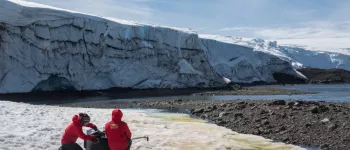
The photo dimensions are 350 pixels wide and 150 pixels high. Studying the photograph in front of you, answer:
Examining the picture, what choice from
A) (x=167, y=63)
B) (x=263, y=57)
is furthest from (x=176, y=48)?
(x=263, y=57)

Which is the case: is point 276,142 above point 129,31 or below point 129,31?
below

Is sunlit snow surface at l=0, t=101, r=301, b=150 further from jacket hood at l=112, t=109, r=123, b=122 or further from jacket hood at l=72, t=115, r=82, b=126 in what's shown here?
jacket hood at l=112, t=109, r=123, b=122

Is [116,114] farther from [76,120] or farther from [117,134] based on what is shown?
[76,120]

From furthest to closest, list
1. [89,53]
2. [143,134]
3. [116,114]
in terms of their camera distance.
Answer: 1. [89,53]
2. [143,134]
3. [116,114]

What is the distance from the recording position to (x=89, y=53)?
46281mm

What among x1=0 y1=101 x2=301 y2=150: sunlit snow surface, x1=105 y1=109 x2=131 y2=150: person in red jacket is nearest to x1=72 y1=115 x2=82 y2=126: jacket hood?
x1=105 y1=109 x2=131 y2=150: person in red jacket

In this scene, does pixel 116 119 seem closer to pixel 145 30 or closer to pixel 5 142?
pixel 5 142

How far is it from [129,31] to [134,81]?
20.8ft

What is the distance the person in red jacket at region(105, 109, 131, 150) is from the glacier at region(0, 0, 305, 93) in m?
32.4

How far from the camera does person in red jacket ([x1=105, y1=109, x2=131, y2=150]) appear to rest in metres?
7.64

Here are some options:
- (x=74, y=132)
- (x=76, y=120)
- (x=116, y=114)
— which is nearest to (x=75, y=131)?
(x=74, y=132)

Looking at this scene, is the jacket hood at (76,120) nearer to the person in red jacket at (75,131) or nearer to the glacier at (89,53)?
the person in red jacket at (75,131)

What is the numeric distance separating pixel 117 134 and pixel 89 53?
130 feet

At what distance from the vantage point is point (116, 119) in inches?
300
